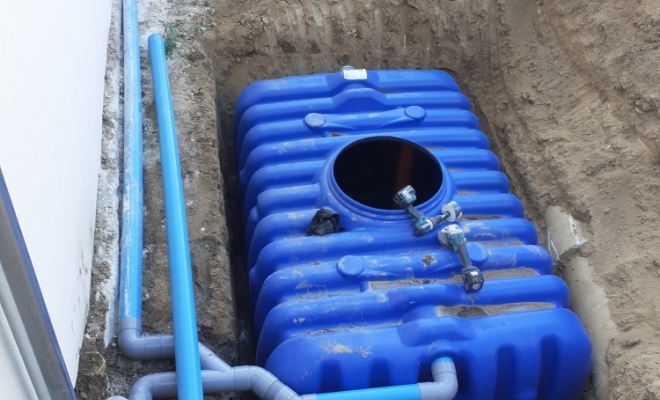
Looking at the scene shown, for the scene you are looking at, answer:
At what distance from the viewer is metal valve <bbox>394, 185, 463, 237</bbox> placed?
1842 mm

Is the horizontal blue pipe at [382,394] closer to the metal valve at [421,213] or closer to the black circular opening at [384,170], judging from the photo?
the metal valve at [421,213]

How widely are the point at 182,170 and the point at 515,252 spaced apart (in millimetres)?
1020

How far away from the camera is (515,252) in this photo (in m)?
1.88

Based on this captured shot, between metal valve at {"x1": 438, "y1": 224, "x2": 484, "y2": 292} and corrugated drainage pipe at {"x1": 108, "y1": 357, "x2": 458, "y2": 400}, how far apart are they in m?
0.24

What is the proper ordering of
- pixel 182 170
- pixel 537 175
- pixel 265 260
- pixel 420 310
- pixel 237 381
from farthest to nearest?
pixel 537 175 < pixel 182 170 < pixel 265 260 < pixel 420 310 < pixel 237 381

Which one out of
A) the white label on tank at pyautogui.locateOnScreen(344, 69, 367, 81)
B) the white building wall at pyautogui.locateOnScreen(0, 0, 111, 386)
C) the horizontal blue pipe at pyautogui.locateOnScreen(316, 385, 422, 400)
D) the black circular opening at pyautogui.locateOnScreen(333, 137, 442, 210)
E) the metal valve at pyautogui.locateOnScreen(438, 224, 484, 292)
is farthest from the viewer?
the white label on tank at pyautogui.locateOnScreen(344, 69, 367, 81)

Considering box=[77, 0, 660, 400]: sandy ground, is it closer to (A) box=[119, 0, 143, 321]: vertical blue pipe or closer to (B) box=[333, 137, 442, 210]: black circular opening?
(A) box=[119, 0, 143, 321]: vertical blue pipe

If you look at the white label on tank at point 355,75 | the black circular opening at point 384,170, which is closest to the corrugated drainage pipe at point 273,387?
the black circular opening at point 384,170

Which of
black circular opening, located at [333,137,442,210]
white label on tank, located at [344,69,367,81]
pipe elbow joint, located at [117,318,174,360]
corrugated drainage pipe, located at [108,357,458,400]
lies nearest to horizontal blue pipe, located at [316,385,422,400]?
corrugated drainage pipe, located at [108,357,458,400]

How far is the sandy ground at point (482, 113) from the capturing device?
5.76 ft

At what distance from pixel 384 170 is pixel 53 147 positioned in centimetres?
108

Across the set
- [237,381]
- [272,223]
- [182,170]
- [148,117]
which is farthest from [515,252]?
[148,117]

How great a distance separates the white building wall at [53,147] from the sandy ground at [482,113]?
0.13m

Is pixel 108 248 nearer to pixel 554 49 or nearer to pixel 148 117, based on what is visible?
pixel 148 117
